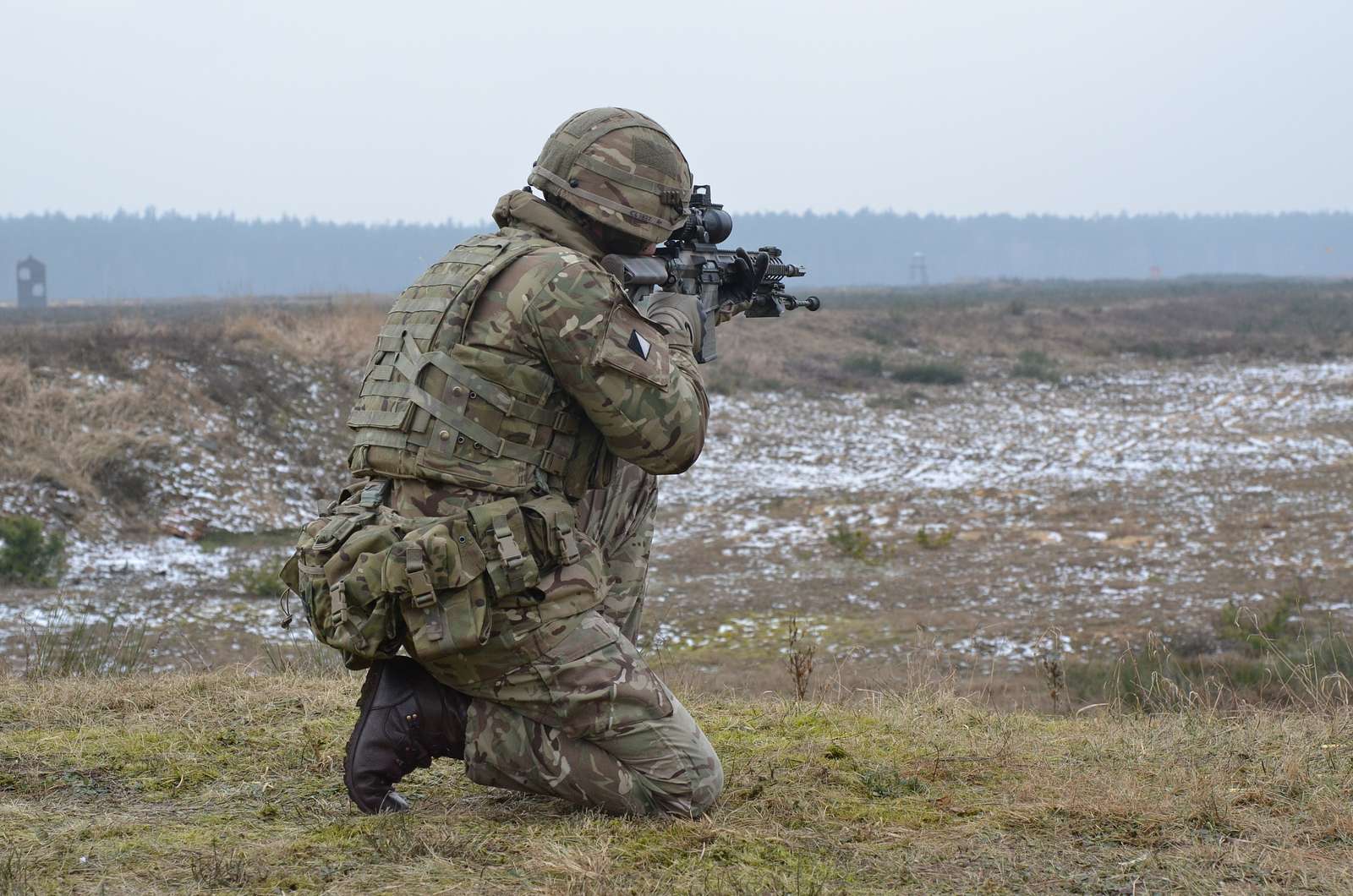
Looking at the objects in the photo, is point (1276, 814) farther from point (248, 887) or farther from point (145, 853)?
point (145, 853)

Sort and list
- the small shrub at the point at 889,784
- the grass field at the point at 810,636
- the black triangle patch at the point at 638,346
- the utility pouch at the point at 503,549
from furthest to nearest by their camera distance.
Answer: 1. the small shrub at the point at 889,784
2. the black triangle patch at the point at 638,346
3. the utility pouch at the point at 503,549
4. the grass field at the point at 810,636

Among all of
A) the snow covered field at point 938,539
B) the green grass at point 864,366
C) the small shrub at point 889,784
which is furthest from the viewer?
the green grass at point 864,366

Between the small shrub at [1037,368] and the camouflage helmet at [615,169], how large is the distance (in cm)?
2231

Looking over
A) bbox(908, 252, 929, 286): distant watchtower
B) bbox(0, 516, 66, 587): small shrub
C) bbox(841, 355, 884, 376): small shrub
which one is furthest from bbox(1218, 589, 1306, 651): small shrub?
bbox(908, 252, 929, 286): distant watchtower

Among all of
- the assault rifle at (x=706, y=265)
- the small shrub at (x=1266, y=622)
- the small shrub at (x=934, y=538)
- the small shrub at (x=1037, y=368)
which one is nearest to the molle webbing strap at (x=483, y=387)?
the assault rifle at (x=706, y=265)

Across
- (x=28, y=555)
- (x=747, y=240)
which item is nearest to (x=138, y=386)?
(x=28, y=555)

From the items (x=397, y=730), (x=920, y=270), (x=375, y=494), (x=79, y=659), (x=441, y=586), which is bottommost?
(x=79, y=659)

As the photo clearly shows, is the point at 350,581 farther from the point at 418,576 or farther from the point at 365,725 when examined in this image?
the point at 365,725

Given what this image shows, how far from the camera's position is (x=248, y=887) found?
2.89m

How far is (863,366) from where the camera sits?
2562cm

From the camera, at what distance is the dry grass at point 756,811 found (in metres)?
2.95

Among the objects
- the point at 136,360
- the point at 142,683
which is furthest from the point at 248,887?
the point at 136,360

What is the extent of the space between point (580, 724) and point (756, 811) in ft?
1.87

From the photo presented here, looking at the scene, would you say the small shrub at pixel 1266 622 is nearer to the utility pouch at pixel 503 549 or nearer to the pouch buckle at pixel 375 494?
the utility pouch at pixel 503 549
